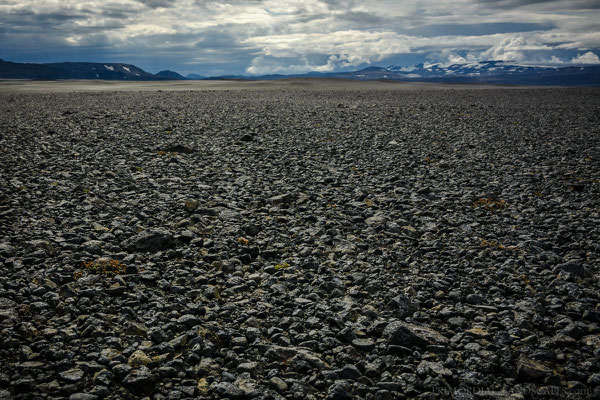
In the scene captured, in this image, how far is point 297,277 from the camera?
7176 millimetres

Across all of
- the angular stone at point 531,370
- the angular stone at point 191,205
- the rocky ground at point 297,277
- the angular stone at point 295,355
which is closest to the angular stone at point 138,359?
the rocky ground at point 297,277

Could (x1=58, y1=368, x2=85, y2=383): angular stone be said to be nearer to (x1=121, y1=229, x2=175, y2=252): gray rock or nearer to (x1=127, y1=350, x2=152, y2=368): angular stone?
(x1=127, y1=350, x2=152, y2=368): angular stone

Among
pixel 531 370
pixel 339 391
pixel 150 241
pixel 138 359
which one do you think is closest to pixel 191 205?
pixel 150 241

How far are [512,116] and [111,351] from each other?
31.2 metres

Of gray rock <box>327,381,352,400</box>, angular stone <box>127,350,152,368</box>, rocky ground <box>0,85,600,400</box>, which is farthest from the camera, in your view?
angular stone <box>127,350,152,368</box>

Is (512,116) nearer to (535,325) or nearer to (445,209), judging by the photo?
(445,209)

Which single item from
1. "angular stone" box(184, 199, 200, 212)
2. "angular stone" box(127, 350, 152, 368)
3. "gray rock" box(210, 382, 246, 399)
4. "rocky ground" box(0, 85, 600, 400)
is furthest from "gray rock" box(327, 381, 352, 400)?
"angular stone" box(184, 199, 200, 212)

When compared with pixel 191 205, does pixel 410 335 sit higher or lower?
lower

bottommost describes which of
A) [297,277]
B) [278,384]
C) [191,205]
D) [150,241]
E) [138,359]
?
[278,384]

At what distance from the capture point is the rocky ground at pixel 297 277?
481cm

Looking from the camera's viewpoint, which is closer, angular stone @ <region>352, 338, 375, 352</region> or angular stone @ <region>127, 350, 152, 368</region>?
angular stone @ <region>127, 350, 152, 368</region>

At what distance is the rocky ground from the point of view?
4812 millimetres

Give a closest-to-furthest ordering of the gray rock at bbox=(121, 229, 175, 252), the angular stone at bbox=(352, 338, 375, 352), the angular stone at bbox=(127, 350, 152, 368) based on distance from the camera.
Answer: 1. the angular stone at bbox=(127, 350, 152, 368)
2. the angular stone at bbox=(352, 338, 375, 352)
3. the gray rock at bbox=(121, 229, 175, 252)

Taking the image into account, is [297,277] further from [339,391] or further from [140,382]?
[140,382]
